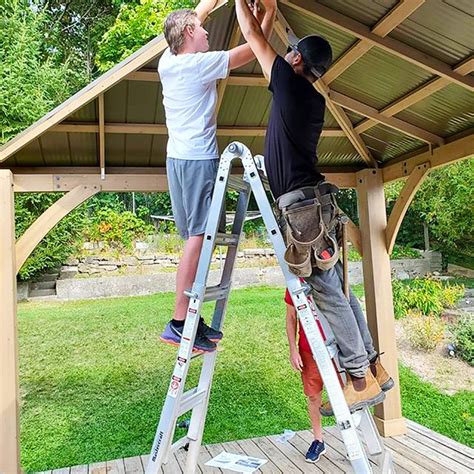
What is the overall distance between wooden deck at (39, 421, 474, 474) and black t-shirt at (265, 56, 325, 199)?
2.28 m

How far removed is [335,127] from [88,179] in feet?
6.58

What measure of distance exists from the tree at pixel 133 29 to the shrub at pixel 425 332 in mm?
8329

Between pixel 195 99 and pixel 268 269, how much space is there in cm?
799

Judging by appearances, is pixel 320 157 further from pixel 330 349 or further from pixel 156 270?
pixel 156 270

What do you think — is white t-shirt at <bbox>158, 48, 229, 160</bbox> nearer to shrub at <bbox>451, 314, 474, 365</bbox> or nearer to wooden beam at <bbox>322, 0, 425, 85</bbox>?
wooden beam at <bbox>322, 0, 425, 85</bbox>

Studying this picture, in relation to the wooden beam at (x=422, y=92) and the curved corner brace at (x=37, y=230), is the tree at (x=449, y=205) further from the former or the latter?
the curved corner brace at (x=37, y=230)

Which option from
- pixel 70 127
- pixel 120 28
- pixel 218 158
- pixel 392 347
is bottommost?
pixel 392 347

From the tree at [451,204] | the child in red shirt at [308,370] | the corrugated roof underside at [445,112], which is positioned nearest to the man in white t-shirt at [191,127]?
the child in red shirt at [308,370]

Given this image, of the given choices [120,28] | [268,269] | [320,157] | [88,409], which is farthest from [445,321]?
[120,28]

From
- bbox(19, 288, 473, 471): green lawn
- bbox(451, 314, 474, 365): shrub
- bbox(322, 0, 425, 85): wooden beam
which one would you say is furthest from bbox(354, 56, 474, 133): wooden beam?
bbox(451, 314, 474, 365): shrub

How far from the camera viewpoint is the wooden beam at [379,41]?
2303 millimetres

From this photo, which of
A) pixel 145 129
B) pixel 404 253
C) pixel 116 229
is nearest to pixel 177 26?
pixel 145 129

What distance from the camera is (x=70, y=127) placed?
3.27 metres

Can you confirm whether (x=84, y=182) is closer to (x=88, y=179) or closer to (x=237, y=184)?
(x=88, y=179)
